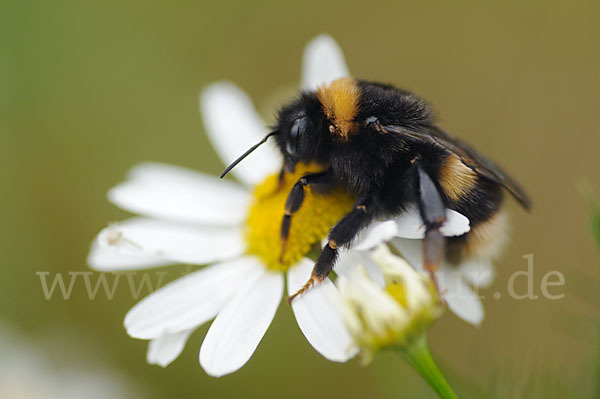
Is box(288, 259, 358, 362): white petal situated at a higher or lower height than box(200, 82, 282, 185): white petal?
lower

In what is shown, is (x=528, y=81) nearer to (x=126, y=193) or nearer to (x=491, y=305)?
(x=491, y=305)

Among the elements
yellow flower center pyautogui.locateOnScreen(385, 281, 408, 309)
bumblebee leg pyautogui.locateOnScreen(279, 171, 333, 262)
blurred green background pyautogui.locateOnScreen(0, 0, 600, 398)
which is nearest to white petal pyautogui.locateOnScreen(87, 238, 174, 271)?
bumblebee leg pyautogui.locateOnScreen(279, 171, 333, 262)

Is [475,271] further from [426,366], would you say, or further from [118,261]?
[118,261]

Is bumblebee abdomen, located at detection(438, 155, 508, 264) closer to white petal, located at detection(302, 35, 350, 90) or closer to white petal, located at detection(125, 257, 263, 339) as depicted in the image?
white petal, located at detection(125, 257, 263, 339)

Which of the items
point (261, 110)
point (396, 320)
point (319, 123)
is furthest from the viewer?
point (261, 110)

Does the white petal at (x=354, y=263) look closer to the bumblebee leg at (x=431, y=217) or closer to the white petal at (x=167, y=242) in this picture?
the bumblebee leg at (x=431, y=217)

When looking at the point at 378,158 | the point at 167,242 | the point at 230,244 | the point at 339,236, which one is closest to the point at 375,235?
A: the point at 339,236
